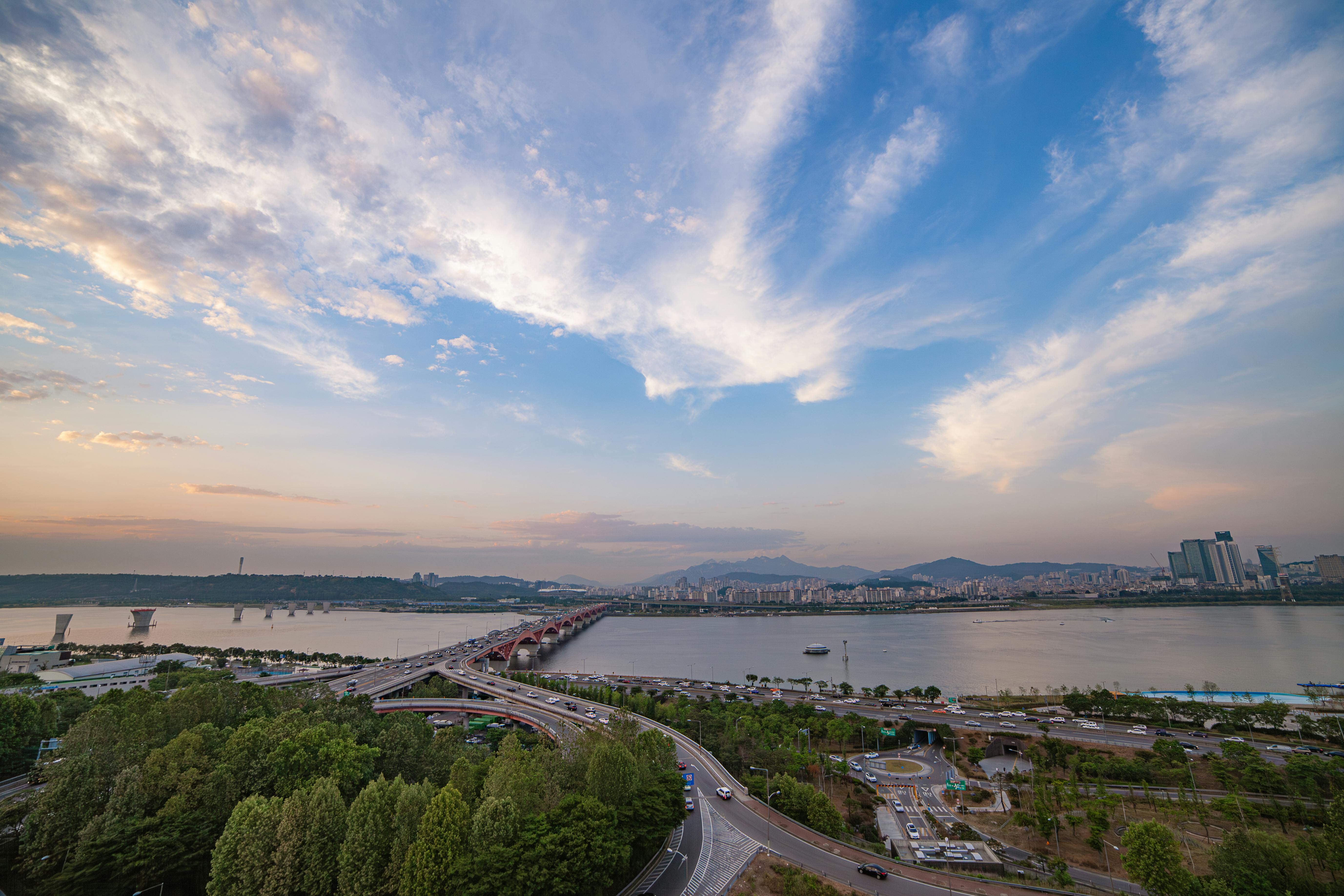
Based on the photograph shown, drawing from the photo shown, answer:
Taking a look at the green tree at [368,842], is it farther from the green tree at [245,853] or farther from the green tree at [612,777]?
the green tree at [612,777]

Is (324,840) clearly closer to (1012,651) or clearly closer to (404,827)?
(404,827)

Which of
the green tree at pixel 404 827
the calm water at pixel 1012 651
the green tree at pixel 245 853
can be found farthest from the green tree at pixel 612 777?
the calm water at pixel 1012 651

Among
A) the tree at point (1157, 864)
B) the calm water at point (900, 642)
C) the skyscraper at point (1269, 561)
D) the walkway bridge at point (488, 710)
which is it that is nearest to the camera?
the tree at point (1157, 864)

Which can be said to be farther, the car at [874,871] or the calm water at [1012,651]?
the calm water at [1012,651]

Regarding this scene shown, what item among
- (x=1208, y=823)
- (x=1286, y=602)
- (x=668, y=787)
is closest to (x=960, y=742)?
(x=1208, y=823)

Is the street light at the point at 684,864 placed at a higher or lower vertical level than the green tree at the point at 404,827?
lower

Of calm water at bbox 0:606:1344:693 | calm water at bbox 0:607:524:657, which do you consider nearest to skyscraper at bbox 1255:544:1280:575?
calm water at bbox 0:606:1344:693
